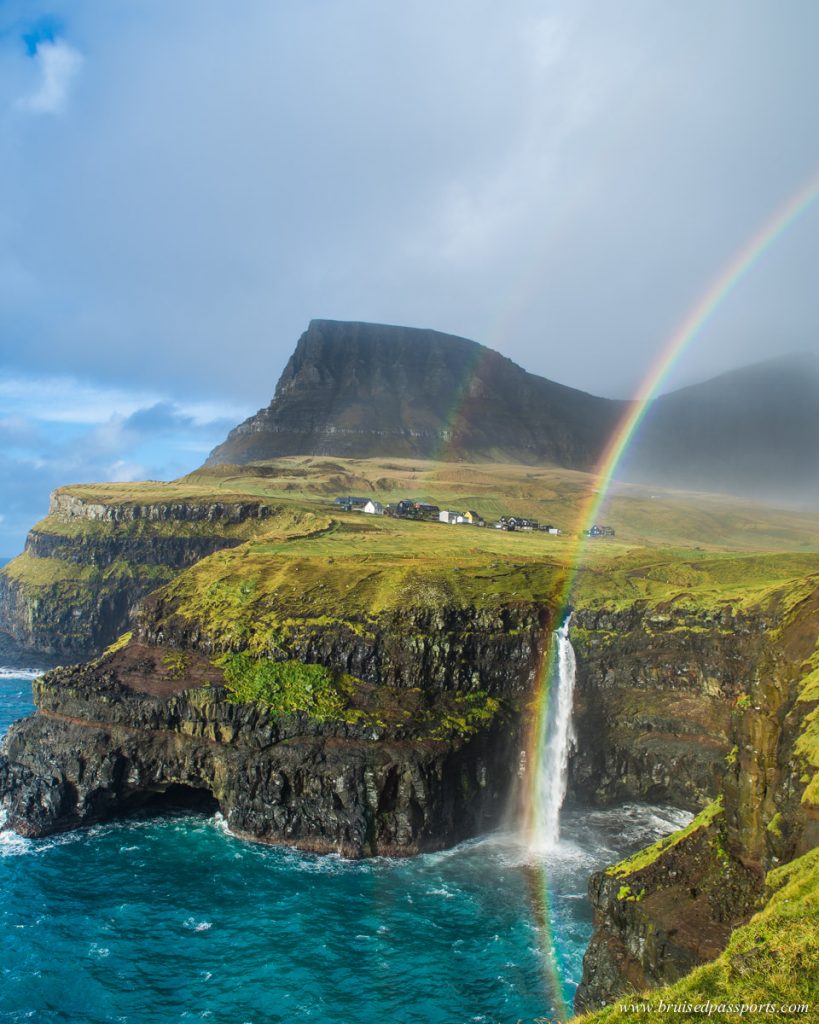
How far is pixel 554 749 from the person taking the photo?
75062 millimetres

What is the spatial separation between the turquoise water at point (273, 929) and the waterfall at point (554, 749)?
2.44 m

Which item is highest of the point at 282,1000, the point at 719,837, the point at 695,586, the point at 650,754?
the point at 695,586

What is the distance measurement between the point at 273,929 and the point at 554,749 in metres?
34.3

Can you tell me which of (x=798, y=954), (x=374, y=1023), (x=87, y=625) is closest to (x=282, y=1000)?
(x=374, y=1023)

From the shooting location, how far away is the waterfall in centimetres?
6902

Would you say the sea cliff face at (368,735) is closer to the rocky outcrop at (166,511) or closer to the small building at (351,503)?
the rocky outcrop at (166,511)

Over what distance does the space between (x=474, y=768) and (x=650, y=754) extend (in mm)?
19343

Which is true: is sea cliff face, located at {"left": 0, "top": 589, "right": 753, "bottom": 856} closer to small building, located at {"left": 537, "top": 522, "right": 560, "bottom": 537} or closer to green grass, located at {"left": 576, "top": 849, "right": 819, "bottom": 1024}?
green grass, located at {"left": 576, "top": 849, "right": 819, "bottom": 1024}

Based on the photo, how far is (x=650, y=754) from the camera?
7462 cm

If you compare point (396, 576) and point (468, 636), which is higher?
point (396, 576)

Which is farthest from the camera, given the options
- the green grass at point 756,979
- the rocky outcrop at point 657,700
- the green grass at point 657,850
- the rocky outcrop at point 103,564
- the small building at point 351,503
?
the small building at point 351,503

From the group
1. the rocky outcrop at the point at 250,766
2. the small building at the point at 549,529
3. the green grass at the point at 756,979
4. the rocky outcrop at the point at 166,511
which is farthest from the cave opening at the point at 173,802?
the small building at the point at 549,529

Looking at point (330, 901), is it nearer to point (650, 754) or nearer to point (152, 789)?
point (152, 789)

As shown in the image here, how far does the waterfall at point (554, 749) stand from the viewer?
226 ft
